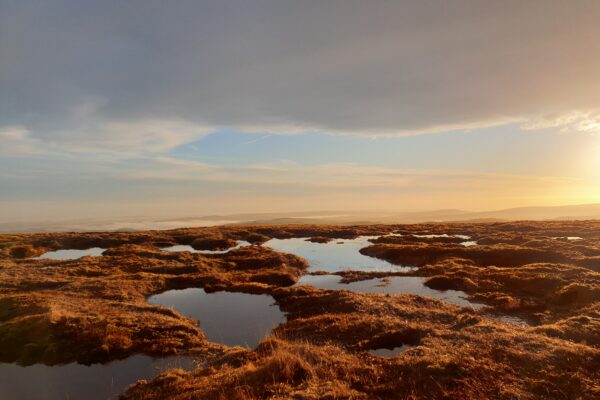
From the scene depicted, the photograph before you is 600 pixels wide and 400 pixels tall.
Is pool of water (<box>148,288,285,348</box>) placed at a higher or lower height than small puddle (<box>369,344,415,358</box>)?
lower

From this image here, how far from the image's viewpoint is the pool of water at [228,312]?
80.8 feet

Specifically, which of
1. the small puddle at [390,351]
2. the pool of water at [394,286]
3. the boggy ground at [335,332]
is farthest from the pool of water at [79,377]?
the pool of water at [394,286]

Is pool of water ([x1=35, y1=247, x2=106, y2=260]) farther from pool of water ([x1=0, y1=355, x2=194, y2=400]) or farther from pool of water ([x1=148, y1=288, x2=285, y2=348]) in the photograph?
pool of water ([x1=0, y1=355, x2=194, y2=400])

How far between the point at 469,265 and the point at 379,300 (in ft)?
74.8

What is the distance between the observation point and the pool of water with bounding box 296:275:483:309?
33.7 m

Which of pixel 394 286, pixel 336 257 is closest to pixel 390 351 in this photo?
pixel 394 286

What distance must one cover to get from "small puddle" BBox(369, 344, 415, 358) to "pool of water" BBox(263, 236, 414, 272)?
93.8 feet

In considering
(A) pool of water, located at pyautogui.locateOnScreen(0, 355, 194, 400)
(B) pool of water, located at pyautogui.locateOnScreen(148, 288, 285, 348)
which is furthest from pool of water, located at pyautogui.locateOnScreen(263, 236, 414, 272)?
(A) pool of water, located at pyautogui.locateOnScreen(0, 355, 194, 400)

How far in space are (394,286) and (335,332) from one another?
57.7 ft

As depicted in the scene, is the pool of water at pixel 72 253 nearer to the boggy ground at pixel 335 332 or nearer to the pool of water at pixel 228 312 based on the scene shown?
the boggy ground at pixel 335 332

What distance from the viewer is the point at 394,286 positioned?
128 ft

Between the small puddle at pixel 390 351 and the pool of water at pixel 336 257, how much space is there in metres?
28.6

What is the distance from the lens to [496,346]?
19000 millimetres

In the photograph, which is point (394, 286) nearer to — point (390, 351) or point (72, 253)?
point (390, 351)
